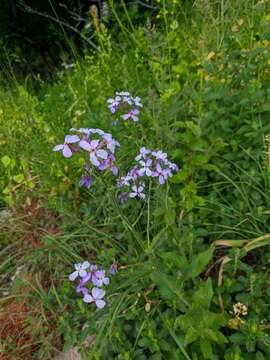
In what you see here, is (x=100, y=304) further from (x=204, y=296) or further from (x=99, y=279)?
(x=204, y=296)

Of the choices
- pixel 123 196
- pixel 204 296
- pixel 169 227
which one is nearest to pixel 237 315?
pixel 204 296

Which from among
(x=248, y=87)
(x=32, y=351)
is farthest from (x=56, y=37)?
(x=32, y=351)

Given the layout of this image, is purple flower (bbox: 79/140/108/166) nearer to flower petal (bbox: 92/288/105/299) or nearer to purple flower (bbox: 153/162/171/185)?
purple flower (bbox: 153/162/171/185)

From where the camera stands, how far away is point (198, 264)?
143cm

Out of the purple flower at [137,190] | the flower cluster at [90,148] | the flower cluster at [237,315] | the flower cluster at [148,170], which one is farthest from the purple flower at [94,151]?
the flower cluster at [237,315]

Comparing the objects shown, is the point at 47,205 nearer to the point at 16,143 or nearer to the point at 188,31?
the point at 16,143

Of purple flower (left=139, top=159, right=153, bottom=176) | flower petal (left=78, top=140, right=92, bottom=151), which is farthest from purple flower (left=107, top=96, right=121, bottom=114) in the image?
flower petal (left=78, top=140, right=92, bottom=151)

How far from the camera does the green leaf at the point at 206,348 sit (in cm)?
133

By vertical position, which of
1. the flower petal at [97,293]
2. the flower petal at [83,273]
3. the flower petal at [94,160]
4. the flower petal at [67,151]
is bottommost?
the flower petal at [97,293]

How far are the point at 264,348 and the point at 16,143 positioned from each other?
6.44 feet

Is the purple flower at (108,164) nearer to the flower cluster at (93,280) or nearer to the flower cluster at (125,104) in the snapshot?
the flower cluster at (93,280)

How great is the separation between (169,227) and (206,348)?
0.48m

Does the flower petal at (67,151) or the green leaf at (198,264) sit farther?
the green leaf at (198,264)

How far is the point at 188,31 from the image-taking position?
2.91 m
